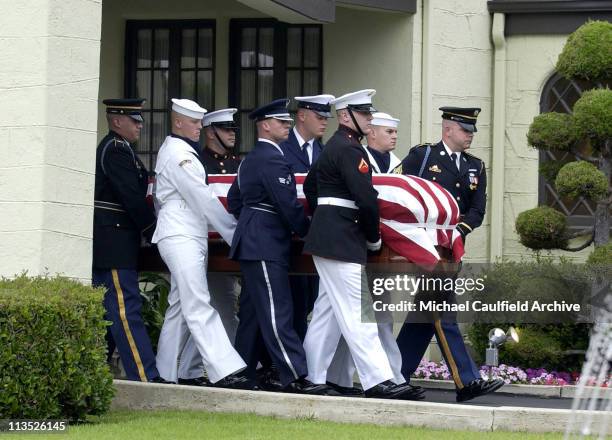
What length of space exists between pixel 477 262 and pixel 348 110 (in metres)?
4.56

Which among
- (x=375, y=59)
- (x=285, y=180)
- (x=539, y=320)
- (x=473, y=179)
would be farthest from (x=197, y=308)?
(x=375, y=59)

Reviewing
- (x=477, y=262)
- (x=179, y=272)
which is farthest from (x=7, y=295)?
(x=477, y=262)

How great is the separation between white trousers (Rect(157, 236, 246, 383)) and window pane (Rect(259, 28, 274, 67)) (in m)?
4.85

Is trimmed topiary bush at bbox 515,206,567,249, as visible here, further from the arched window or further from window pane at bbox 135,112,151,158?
window pane at bbox 135,112,151,158

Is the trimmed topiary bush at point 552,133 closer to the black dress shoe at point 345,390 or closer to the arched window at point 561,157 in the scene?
the arched window at point 561,157

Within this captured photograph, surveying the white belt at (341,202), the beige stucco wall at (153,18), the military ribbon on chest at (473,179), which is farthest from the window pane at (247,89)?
the white belt at (341,202)

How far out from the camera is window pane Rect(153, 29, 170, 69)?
15891 millimetres

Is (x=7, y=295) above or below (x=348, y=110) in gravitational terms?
below

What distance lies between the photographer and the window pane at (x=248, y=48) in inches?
618

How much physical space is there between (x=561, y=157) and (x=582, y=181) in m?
2.18

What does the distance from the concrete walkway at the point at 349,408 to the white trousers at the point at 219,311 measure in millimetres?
935

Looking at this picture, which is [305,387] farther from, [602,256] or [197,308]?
[602,256]

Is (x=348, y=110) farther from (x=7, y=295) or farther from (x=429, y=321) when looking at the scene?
(x=7, y=295)

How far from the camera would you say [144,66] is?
15914mm
